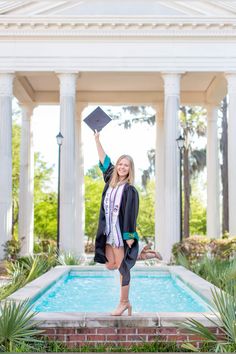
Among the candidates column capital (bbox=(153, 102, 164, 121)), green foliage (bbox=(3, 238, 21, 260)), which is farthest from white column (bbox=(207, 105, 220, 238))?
green foliage (bbox=(3, 238, 21, 260))

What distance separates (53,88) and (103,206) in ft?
97.4

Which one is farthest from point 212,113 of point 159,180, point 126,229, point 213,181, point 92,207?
point 92,207

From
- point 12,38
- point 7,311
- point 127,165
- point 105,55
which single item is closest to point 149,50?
point 105,55

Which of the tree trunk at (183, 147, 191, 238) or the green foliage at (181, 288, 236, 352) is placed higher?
the tree trunk at (183, 147, 191, 238)

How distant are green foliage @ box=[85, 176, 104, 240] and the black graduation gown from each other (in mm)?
56597

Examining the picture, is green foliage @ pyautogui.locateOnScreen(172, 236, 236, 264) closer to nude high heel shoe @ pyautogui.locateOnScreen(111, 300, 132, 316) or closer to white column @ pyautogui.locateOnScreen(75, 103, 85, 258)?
white column @ pyautogui.locateOnScreen(75, 103, 85, 258)

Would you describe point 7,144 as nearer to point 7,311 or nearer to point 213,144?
point 213,144

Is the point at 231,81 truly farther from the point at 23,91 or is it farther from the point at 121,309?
the point at 121,309

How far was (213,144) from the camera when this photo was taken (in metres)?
36.8

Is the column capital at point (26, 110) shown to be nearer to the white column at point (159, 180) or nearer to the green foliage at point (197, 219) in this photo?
the white column at point (159, 180)

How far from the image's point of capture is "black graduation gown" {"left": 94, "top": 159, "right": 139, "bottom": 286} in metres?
8.32

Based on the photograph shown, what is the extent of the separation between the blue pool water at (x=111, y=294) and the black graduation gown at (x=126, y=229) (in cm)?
228

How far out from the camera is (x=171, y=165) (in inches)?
1185

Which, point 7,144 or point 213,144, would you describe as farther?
point 213,144
